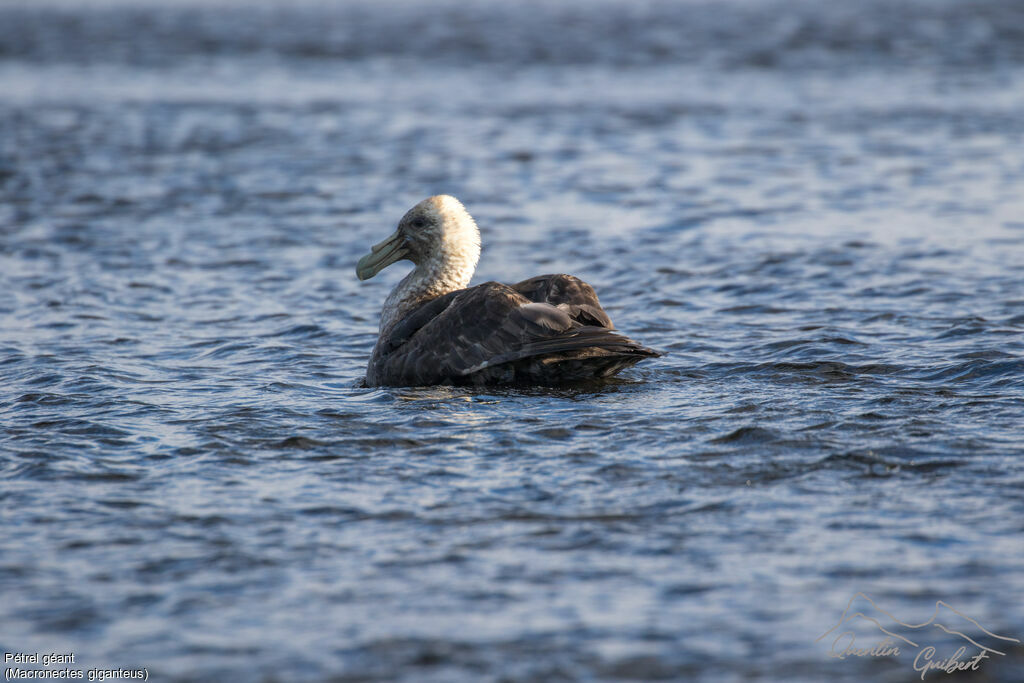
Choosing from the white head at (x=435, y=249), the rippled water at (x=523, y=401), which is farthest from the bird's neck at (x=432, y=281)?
the rippled water at (x=523, y=401)

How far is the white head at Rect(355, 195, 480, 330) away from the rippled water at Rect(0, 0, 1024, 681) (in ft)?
2.40

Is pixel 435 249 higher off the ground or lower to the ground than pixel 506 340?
higher

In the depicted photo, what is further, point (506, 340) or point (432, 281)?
point (432, 281)

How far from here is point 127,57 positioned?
3384 cm

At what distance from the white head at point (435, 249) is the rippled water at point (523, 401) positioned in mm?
731

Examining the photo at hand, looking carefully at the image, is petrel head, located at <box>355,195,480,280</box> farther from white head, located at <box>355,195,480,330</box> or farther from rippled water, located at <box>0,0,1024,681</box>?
rippled water, located at <box>0,0,1024,681</box>

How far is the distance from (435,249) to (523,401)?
2.00 meters

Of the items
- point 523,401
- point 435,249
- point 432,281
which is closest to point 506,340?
point 523,401

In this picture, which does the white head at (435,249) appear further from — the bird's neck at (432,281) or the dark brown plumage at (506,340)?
the dark brown plumage at (506,340)

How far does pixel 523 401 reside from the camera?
8805 millimetres

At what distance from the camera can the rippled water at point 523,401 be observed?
5.42 meters

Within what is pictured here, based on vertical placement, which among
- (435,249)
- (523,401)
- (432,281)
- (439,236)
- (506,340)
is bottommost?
(523,401)

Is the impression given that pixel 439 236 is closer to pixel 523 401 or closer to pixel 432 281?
pixel 432 281

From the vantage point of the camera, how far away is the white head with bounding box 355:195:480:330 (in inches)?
404
